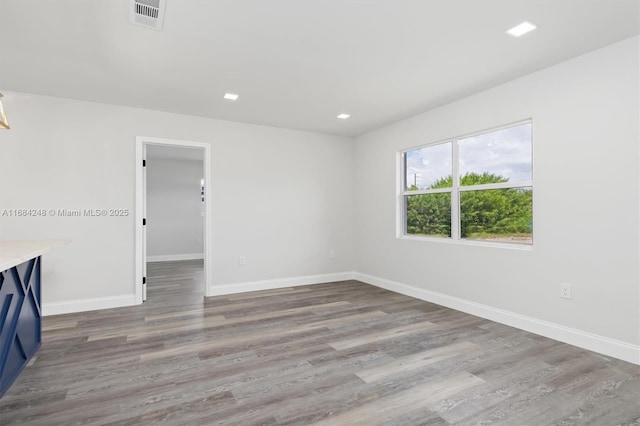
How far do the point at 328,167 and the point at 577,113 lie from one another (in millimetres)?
3422

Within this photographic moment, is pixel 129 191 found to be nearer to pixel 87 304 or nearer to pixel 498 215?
pixel 87 304

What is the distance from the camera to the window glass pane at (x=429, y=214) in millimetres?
4235

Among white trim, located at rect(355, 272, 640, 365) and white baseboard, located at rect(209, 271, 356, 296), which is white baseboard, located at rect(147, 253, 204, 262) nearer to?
white baseboard, located at rect(209, 271, 356, 296)

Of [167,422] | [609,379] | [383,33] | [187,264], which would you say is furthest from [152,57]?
[187,264]

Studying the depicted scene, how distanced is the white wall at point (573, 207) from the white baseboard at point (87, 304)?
3.90 m

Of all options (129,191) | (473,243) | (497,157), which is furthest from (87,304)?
(497,157)

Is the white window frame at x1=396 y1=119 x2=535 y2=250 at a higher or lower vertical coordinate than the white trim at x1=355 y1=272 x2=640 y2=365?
higher

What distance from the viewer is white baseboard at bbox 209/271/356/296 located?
4715 millimetres

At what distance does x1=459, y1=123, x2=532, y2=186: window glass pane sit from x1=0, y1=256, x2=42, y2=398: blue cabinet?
418cm

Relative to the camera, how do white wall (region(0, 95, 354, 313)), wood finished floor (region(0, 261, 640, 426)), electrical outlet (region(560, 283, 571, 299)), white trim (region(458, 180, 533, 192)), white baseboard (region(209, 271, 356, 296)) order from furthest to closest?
white baseboard (region(209, 271, 356, 296)), white wall (region(0, 95, 354, 313)), white trim (region(458, 180, 533, 192)), electrical outlet (region(560, 283, 571, 299)), wood finished floor (region(0, 261, 640, 426))

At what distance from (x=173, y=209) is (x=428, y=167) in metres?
6.62

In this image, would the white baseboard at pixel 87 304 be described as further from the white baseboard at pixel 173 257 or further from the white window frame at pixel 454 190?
the white baseboard at pixel 173 257

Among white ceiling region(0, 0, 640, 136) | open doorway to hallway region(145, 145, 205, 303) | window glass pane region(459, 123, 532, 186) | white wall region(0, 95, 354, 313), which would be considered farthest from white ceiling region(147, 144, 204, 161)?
window glass pane region(459, 123, 532, 186)

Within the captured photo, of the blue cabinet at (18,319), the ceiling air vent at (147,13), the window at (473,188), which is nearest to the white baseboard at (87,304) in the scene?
the blue cabinet at (18,319)
